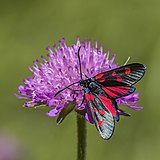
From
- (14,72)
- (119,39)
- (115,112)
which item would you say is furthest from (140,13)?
(115,112)

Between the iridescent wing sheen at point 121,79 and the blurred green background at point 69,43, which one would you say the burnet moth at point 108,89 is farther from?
the blurred green background at point 69,43

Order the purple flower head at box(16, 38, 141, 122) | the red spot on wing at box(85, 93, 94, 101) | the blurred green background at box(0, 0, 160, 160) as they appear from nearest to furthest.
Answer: the red spot on wing at box(85, 93, 94, 101), the purple flower head at box(16, 38, 141, 122), the blurred green background at box(0, 0, 160, 160)

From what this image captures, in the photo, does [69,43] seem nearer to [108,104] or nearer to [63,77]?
[63,77]

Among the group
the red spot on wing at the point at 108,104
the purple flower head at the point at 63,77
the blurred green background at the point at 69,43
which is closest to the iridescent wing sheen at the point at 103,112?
the red spot on wing at the point at 108,104

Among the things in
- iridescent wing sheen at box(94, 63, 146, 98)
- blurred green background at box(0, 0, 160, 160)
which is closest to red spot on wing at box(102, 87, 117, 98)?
iridescent wing sheen at box(94, 63, 146, 98)

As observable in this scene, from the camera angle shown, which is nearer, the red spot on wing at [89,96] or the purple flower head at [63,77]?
the red spot on wing at [89,96]

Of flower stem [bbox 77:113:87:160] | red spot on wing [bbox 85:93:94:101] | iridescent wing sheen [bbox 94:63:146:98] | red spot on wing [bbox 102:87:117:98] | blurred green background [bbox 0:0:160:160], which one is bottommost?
flower stem [bbox 77:113:87:160]

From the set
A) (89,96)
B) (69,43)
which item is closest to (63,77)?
(89,96)

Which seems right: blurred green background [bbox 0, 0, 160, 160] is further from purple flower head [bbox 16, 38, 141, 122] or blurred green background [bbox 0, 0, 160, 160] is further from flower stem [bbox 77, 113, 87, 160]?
flower stem [bbox 77, 113, 87, 160]

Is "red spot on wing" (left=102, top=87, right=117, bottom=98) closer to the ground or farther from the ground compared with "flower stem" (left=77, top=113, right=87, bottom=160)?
farther from the ground
